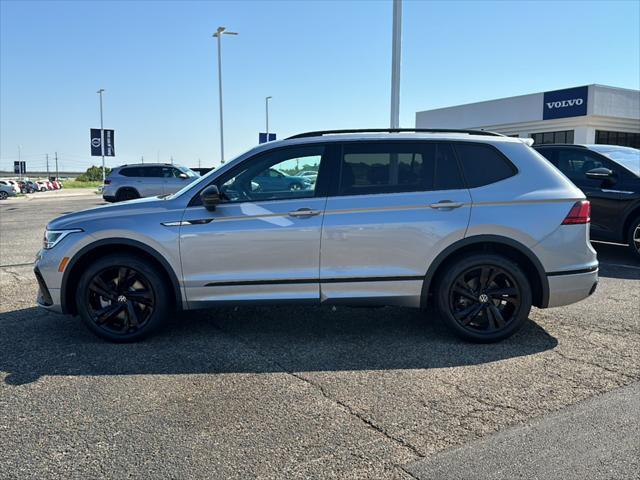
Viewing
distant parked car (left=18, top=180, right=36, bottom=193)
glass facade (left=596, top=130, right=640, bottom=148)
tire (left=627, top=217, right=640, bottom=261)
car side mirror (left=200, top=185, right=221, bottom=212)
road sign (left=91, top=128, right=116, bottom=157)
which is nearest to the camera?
car side mirror (left=200, top=185, right=221, bottom=212)

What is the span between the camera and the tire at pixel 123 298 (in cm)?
459

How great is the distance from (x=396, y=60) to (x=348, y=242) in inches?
312

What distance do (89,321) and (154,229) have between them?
39.2 inches

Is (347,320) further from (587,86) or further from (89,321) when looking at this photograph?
(587,86)

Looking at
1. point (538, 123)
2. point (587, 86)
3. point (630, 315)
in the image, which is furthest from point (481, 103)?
point (630, 315)

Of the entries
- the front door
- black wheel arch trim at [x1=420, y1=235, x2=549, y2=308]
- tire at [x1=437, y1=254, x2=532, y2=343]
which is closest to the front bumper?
the front door

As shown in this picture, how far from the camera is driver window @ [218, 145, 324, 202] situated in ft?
15.2

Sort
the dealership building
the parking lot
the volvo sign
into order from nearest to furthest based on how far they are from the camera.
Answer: the parking lot < the volvo sign < the dealership building

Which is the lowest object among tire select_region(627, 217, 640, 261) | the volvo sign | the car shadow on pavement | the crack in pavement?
the crack in pavement

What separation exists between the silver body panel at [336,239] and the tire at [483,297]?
205 millimetres

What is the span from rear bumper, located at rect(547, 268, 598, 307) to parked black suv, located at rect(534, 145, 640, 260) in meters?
4.14

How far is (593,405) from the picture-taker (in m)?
3.46

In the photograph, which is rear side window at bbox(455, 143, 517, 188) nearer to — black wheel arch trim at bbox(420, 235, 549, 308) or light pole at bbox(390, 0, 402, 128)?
black wheel arch trim at bbox(420, 235, 549, 308)

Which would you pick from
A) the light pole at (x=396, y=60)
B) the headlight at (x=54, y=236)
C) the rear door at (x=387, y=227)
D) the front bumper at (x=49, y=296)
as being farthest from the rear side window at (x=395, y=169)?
the light pole at (x=396, y=60)
